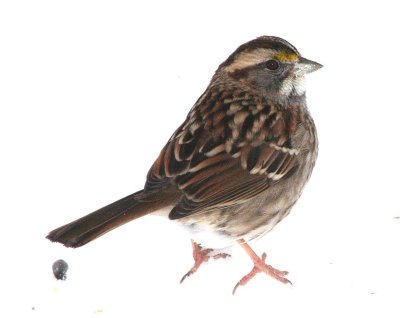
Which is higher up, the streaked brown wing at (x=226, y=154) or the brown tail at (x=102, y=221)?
the streaked brown wing at (x=226, y=154)

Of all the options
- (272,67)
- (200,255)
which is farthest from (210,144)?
(200,255)

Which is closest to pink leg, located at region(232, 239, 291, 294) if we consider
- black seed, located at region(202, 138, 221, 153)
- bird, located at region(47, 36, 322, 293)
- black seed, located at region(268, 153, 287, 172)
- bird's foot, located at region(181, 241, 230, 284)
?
bird, located at region(47, 36, 322, 293)

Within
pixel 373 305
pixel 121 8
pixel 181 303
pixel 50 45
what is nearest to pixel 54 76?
pixel 50 45

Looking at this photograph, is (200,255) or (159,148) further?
(159,148)

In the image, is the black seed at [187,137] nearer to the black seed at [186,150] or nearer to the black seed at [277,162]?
the black seed at [186,150]

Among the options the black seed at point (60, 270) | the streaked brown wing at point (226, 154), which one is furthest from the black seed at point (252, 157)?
the black seed at point (60, 270)

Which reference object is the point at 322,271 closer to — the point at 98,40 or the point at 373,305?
the point at 373,305

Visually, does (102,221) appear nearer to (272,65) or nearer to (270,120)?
(270,120)
